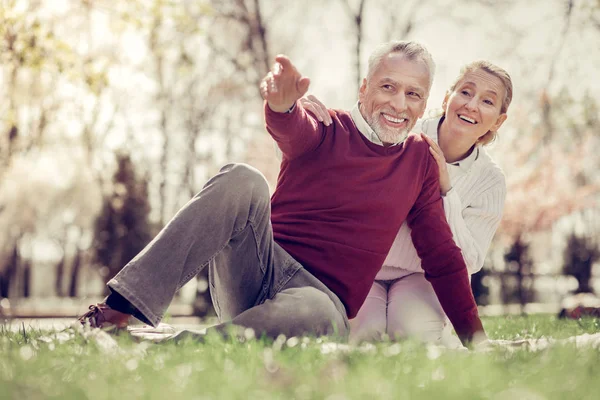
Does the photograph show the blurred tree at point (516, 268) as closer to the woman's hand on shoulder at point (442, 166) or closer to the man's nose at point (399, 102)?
the woman's hand on shoulder at point (442, 166)

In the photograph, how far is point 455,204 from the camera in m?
4.41

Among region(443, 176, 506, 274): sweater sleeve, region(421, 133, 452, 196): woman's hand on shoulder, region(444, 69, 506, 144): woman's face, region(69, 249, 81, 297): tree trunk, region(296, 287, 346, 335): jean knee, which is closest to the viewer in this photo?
region(296, 287, 346, 335): jean knee

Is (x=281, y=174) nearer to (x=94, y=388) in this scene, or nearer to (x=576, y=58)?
(x=94, y=388)

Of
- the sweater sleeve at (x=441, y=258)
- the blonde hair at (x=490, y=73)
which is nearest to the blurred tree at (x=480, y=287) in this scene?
the blonde hair at (x=490, y=73)

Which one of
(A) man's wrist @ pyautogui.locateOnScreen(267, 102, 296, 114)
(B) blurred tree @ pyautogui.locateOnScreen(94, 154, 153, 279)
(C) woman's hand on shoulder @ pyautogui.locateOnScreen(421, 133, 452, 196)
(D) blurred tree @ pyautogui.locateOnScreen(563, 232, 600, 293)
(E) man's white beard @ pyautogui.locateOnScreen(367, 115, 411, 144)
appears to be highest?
(A) man's wrist @ pyautogui.locateOnScreen(267, 102, 296, 114)

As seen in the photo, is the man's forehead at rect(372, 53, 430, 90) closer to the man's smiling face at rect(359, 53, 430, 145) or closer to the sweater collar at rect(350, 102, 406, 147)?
the man's smiling face at rect(359, 53, 430, 145)

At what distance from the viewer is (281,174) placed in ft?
13.0

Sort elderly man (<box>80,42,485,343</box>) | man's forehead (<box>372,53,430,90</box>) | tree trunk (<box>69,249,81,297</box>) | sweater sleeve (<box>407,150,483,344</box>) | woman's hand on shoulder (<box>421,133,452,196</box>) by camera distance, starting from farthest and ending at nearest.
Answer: tree trunk (<box>69,249,81,297</box>) < woman's hand on shoulder (<box>421,133,452,196</box>) < man's forehead (<box>372,53,430,90</box>) < sweater sleeve (<box>407,150,483,344</box>) < elderly man (<box>80,42,485,343</box>)

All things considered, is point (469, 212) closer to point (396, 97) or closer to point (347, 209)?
point (396, 97)

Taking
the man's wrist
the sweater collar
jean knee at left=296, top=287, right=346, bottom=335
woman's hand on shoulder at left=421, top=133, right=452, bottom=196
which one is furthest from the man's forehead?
jean knee at left=296, top=287, right=346, bottom=335

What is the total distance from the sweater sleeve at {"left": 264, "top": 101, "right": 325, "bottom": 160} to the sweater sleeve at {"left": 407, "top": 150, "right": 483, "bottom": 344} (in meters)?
0.80

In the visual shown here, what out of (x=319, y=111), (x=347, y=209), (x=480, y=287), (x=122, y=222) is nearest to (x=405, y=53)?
(x=319, y=111)

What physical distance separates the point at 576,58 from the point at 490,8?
6.79 meters

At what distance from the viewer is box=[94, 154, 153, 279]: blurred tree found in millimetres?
22609
